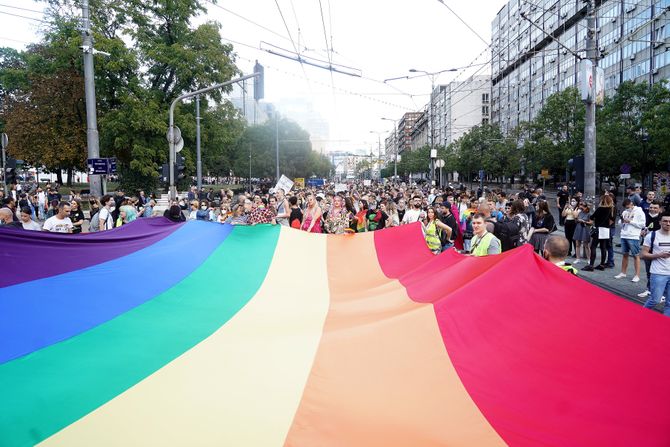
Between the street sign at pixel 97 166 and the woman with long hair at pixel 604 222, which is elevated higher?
the street sign at pixel 97 166

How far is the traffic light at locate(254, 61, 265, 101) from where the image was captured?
16.5m

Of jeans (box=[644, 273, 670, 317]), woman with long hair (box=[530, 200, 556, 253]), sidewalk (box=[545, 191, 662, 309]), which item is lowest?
sidewalk (box=[545, 191, 662, 309])

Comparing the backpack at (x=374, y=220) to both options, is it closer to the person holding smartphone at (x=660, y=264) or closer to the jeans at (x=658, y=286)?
the person holding smartphone at (x=660, y=264)

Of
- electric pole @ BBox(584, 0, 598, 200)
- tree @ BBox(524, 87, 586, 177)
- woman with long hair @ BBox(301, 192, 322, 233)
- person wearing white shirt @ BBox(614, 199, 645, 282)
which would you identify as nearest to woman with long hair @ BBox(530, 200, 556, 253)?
person wearing white shirt @ BBox(614, 199, 645, 282)

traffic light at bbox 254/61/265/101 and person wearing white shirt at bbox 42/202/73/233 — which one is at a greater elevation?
traffic light at bbox 254/61/265/101

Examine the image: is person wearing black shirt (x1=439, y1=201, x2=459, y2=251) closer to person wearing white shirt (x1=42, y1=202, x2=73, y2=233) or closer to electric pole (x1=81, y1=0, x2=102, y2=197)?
person wearing white shirt (x1=42, y1=202, x2=73, y2=233)

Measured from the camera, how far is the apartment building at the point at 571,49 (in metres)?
41.8

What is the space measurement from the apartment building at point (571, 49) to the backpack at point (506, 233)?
594 inches

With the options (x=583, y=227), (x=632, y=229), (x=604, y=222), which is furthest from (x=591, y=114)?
(x=632, y=229)

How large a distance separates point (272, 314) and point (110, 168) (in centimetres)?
1318

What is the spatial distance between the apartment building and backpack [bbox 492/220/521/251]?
594 inches

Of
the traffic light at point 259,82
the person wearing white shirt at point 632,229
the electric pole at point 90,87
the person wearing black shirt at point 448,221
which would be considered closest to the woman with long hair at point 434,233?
the person wearing black shirt at point 448,221

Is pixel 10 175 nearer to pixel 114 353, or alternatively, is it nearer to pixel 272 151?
pixel 114 353

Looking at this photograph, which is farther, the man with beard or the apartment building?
the apartment building
